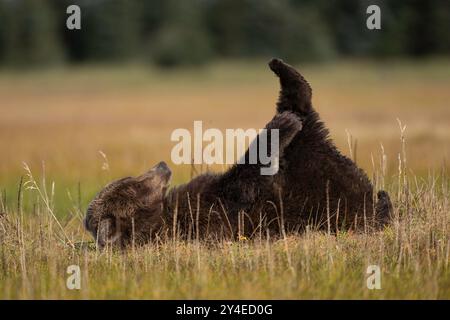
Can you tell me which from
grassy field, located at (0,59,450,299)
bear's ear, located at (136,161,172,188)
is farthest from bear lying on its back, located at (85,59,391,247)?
grassy field, located at (0,59,450,299)

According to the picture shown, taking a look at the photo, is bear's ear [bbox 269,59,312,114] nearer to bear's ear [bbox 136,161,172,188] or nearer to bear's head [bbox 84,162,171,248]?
bear's ear [bbox 136,161,172,188]

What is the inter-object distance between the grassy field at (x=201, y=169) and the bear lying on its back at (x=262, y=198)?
219mm

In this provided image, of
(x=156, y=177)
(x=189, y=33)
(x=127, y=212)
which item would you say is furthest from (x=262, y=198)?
(x=189, y=33)

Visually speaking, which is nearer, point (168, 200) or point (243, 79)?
point (168, 200)

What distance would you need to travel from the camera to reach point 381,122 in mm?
27922

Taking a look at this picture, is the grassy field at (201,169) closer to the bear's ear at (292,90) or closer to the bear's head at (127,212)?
the bear's head at (127,212)

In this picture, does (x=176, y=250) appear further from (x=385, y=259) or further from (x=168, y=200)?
(x=385, y=259)

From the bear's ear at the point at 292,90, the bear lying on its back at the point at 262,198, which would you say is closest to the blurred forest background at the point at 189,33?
the bear's ear at the point at 292,90

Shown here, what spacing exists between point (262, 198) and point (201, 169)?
145cm

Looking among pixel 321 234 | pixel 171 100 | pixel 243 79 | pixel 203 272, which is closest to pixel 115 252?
pixel 203 272

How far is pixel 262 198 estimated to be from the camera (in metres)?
7.45

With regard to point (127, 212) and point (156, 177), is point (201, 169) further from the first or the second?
point (127, 212)

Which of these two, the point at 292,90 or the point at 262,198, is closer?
the point at 262,198

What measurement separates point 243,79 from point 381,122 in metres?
34.7
